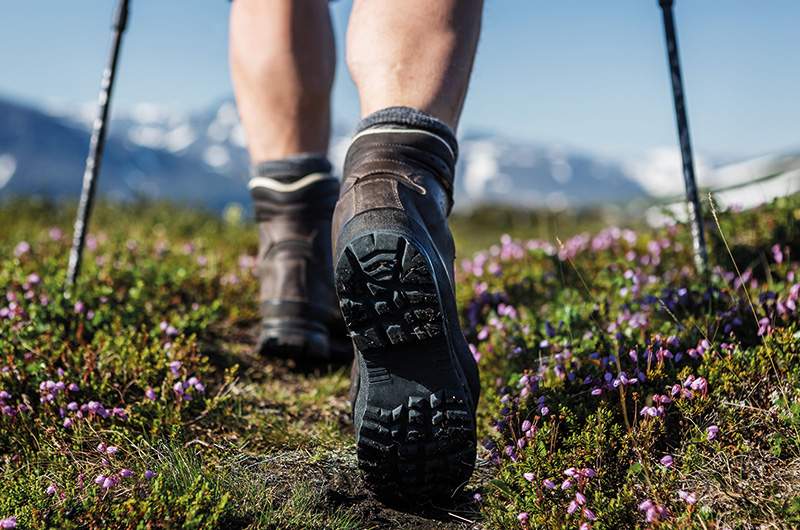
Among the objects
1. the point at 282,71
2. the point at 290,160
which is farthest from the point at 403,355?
the point at 282,71

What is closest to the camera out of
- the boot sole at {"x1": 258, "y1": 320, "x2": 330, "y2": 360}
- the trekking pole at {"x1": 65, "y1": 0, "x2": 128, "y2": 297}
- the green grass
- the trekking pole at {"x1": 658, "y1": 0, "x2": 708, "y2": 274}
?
the green grass

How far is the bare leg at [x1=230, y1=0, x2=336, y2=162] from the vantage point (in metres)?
3.56

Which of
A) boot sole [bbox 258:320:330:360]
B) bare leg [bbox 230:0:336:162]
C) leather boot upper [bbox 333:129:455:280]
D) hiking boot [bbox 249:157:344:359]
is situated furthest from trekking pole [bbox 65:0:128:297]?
leather boot upper [bbox 333:129:455:280]

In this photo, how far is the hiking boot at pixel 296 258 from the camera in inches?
137

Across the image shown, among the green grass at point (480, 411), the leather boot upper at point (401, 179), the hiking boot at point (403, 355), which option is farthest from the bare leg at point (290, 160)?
the hiking boot at point (403, 355)

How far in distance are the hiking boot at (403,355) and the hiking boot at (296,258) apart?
131 centimetres

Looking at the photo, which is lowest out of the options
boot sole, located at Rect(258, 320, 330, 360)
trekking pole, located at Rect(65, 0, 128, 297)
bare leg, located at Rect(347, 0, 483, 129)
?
boot sole, located at Rect(258, 320, 330, 360)

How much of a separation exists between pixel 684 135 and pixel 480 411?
182 centimetres

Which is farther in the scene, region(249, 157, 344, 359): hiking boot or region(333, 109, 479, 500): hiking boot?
region(249, 157, 344, 359): hiking boot

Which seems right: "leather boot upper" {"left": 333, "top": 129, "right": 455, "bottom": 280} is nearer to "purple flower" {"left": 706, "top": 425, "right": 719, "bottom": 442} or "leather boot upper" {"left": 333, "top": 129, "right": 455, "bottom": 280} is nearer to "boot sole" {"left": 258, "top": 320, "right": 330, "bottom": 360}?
"purple flower" {"left": 706, "top": 425, "right": 719, "bottom": 442}

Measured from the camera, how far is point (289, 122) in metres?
3.59

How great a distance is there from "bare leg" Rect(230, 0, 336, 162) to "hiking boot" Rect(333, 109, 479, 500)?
154 cm

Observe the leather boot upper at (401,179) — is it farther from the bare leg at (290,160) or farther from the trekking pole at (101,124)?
the trekking pole at (101,124)

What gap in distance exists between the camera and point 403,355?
6.95ft
